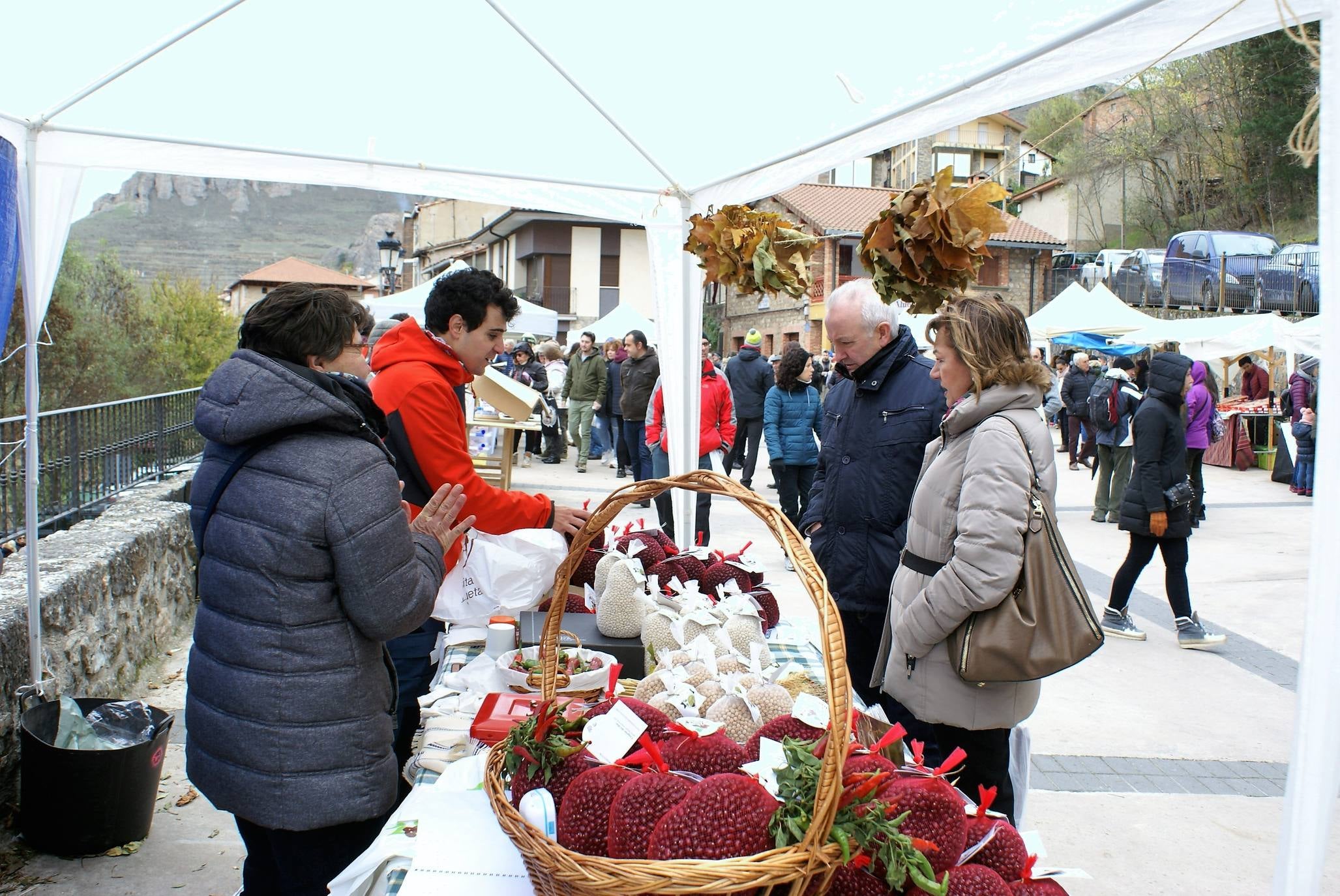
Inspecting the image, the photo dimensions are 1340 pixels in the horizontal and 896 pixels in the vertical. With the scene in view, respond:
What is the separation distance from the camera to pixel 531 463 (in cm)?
1409

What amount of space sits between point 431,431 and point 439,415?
0.18 ft

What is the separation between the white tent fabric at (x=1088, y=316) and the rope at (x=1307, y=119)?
1638cm

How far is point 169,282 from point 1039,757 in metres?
14.5

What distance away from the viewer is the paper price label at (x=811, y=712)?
149 cm

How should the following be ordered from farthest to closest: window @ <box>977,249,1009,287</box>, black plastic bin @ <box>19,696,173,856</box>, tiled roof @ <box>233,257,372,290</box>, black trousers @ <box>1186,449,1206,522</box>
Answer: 1. tiled roof @ <box>233,257,372,290</box>
2. window @ <box>977,249,1009,287</box>
3. black trousers @ <box>1186,449,1206,522</box>
4. black plastic bin @ <box>19,696,173,856</box>

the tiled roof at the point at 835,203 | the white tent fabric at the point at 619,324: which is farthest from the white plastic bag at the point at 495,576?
the tiled roof at the point at 835,203

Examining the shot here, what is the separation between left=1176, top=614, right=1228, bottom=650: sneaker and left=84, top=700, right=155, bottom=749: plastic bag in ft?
17.7

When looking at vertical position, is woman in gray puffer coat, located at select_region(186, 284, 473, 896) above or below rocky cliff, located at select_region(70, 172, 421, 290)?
below

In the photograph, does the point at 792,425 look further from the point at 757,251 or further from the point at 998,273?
the point at 998,273

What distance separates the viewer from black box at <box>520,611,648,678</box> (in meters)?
2.59

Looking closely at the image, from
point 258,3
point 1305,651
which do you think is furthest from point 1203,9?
point 258,3

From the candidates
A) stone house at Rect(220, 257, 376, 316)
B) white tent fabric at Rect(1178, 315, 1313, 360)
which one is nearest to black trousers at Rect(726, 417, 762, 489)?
white tent fabric at Rect(1178, 315, 1313, 360)

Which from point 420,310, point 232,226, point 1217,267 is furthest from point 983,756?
point 232,226

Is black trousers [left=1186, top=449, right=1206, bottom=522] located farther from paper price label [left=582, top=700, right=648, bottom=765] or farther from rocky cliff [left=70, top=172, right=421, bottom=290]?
rocky cliff [left=70, top=172, right=421, bottom=290]
